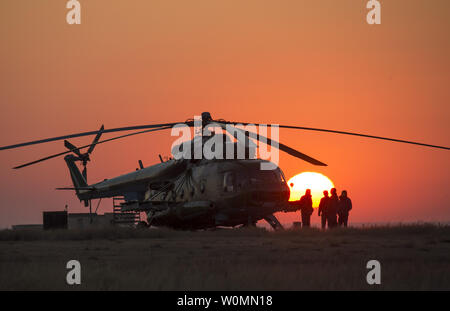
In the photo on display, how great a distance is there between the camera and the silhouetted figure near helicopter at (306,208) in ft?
95.0

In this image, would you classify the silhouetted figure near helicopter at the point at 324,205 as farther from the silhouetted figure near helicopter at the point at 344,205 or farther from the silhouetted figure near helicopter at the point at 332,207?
the silhouetted figure near helicopter at the point at 344,205

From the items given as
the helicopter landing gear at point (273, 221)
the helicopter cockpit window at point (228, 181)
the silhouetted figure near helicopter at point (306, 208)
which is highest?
the helicopter cockpit window at point (228, 181)

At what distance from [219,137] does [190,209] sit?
11.7 feet

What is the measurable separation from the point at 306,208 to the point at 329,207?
1.04m

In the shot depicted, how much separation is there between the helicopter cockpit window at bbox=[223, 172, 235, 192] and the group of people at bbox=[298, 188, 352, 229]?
3.31 metres

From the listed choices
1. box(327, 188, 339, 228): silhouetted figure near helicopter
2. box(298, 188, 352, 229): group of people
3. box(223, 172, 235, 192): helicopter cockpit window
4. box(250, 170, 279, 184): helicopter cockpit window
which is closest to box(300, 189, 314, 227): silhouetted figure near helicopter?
box(298, 188, 352, 229): group of people

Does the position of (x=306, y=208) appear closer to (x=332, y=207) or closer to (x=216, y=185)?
(x=332, y=207)

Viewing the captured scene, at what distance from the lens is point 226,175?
28.1 metres

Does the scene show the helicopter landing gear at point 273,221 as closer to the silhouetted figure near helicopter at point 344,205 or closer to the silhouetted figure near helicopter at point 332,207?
the silhouetted figure near helicopter at point 332,207

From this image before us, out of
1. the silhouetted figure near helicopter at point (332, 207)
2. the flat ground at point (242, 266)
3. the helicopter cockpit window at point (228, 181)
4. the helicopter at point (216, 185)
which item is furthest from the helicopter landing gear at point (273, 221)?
the flat ground at point (242, 266)

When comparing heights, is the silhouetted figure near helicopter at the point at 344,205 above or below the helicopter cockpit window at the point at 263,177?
below

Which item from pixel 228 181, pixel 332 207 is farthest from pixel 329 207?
pixel 228 181

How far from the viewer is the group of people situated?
29047 mm

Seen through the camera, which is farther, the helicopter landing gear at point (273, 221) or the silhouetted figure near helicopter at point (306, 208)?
the helicopter landing gear at point (273, 221)
